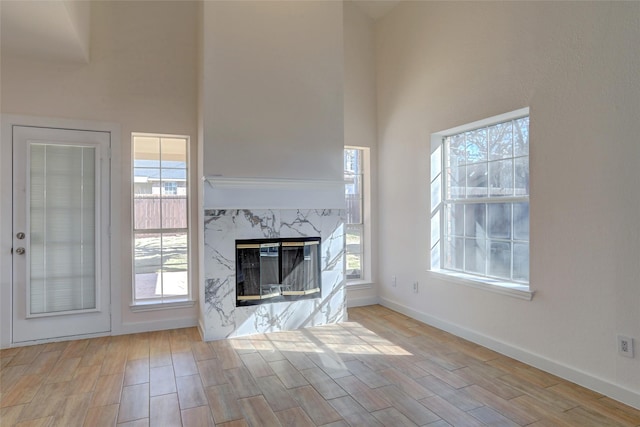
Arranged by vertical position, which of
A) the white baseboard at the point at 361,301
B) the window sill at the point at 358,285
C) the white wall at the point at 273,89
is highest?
the white wall at the point at 273,89

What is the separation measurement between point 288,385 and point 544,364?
6.54 ft

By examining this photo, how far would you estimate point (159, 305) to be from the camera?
4.08 m

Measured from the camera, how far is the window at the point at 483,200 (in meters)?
3.27

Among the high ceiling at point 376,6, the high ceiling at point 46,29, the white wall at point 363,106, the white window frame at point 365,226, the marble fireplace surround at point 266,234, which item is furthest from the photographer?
the white window frame at point 365,226

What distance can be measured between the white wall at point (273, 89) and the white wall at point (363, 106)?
67 centimetres

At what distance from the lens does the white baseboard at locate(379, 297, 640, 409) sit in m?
2.48

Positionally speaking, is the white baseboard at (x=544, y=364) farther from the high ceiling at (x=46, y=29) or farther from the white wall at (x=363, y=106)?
the high ceiling at (x=46, y=29)

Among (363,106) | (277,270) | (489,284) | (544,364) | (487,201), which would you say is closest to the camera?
(544,364)

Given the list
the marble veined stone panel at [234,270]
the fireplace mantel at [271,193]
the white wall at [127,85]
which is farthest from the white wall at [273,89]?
the white wall at [127,85]

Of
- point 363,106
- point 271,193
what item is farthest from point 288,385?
point 363,106

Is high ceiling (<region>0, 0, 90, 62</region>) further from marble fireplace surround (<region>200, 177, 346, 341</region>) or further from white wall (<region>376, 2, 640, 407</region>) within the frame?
white wall (<region>376, 2, 640, 407</region>)

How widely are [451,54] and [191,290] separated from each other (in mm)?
3735

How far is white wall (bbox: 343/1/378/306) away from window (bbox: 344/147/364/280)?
10 centimetres

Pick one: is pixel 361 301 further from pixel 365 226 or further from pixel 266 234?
pixel 266 234
